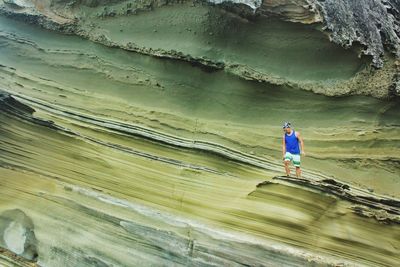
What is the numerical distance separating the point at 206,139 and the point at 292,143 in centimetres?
121

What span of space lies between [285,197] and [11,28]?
4.83m

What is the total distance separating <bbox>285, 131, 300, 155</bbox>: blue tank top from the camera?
602 cm

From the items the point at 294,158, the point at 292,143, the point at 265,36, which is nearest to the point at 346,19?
the point at 265,36

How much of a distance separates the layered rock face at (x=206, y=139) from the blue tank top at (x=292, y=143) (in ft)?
1.15

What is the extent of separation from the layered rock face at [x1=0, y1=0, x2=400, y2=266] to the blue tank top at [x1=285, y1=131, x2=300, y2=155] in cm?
35

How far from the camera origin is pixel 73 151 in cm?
682

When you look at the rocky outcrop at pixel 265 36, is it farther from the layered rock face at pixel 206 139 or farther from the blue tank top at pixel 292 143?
the blue tank top at pixel 292 143

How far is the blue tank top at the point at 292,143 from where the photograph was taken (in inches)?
237

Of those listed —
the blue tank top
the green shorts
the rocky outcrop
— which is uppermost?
the rocky outcrop

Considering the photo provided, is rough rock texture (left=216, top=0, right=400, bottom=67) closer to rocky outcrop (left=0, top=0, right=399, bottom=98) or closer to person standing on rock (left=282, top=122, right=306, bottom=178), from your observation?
rocky outcrop (left=0, top=0, right=399, bottom=98)

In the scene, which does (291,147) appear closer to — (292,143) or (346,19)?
(292,143)

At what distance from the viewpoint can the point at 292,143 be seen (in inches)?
237

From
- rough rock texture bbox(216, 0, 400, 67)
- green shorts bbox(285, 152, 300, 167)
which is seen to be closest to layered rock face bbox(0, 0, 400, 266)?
rough rock texture bbox(216, 0, 400, 67)

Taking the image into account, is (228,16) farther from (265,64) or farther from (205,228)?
(205,228)
